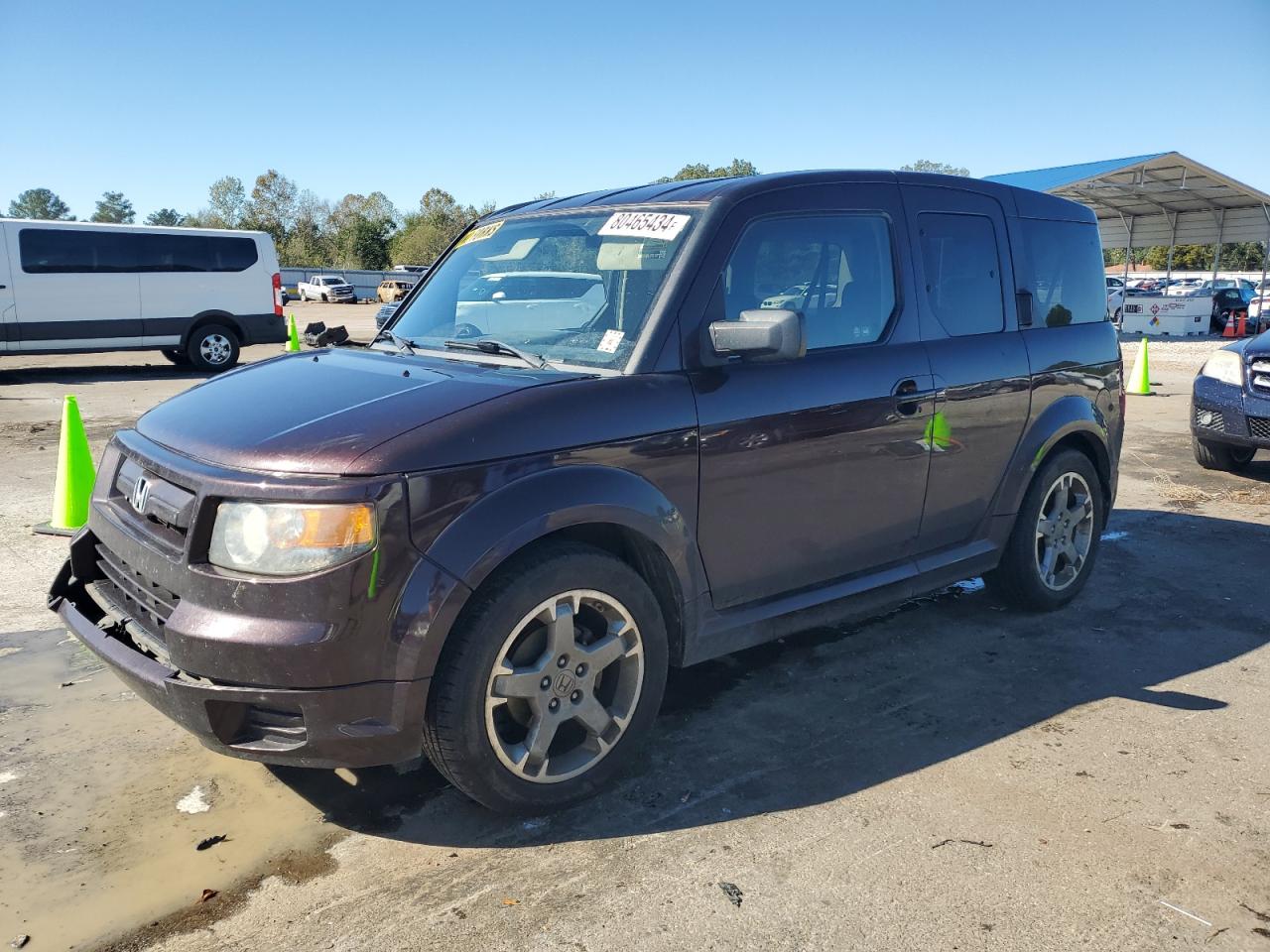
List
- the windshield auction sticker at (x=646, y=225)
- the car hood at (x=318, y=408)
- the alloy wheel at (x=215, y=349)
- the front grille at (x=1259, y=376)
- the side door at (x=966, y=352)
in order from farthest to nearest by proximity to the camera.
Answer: the alloy wheel at (x=215, y=349) < the front grille at (x=1259, y=376) < the side door at (x=966, y=352) < the windshield auction sticker at (x=646, y=225) < the car hood at (x=318, y=408)

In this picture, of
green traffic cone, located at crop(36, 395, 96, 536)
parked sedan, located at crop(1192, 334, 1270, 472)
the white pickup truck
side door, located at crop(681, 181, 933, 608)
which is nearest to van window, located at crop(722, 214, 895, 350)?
side door, located at crop(681, 181, 933, 608)

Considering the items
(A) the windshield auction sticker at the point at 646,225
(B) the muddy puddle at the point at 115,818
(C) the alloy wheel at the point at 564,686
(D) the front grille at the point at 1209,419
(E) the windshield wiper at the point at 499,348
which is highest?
(A) the windshield auction sticker at the point at 646,225

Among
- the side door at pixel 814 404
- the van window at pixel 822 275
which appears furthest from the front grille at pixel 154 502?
the van window at pixel 822 275

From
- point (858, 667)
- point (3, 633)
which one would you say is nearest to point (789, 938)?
point (858, 667)

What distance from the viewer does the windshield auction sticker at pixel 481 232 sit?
167 inches

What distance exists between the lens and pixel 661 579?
10.8 ft

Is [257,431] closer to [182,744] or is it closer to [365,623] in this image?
[365,623]

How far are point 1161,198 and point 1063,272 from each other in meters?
31.3

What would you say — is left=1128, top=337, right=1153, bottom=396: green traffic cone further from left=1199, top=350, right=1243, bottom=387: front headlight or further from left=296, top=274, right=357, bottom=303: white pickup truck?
left=296, top=274, right=357, bottom=303: white pickup truck

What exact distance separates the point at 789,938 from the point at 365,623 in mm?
1374

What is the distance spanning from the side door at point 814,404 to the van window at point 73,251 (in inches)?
585

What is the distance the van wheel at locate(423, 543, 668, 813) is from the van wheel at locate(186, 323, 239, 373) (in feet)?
50.0

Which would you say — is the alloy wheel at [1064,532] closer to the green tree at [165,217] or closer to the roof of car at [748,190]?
the roof of car at [748,190]

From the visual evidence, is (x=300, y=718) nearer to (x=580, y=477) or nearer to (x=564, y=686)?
(x=564, y=686)
